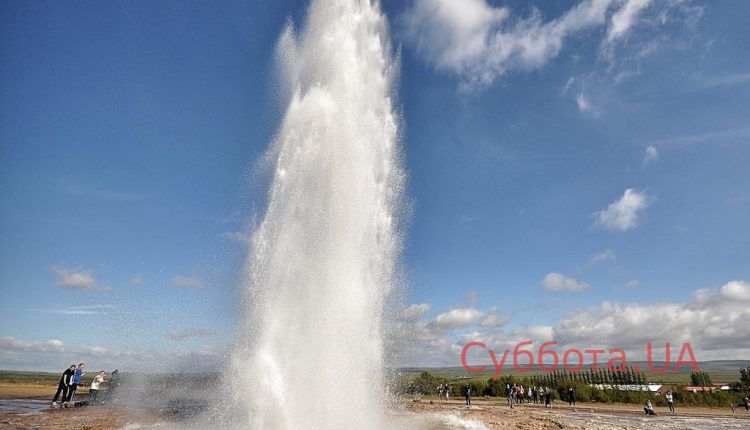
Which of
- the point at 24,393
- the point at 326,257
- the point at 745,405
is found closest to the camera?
the point at 326,257

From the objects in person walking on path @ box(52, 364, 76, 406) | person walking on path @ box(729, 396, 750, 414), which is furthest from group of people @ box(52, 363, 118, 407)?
person walking on path @ box(729, 396, 750, 414)

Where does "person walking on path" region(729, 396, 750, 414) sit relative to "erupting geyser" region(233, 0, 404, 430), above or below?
below

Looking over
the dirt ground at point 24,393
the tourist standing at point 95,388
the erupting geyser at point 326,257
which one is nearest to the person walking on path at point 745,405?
the erupting geyser at point 326,257

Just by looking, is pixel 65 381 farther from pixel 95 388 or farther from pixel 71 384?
pixel 95 388

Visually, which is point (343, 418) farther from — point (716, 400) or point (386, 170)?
point (716, 400)

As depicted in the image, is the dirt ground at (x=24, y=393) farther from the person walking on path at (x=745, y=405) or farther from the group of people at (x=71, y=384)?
the person walking on path at (x=745, y=405)

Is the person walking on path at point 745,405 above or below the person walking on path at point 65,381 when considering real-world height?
below

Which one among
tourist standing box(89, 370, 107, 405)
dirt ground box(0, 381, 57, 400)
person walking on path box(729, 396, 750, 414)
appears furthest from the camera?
person walking on path box(729, 396, 750, 414)

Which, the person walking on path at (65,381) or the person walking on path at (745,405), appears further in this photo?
the person walking on path at (745,405)

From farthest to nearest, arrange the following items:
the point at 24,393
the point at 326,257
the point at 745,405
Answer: the point at 745,405 → the point at 24,393 → the point at 326,257

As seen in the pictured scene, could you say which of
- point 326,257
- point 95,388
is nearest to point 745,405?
point 326,257

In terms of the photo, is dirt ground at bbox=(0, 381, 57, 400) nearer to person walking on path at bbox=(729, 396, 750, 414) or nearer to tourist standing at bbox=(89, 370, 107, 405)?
tourist standing at bbox=(89, 370, 107, 405)

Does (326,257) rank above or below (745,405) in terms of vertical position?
above

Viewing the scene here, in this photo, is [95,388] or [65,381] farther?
[95,388]
